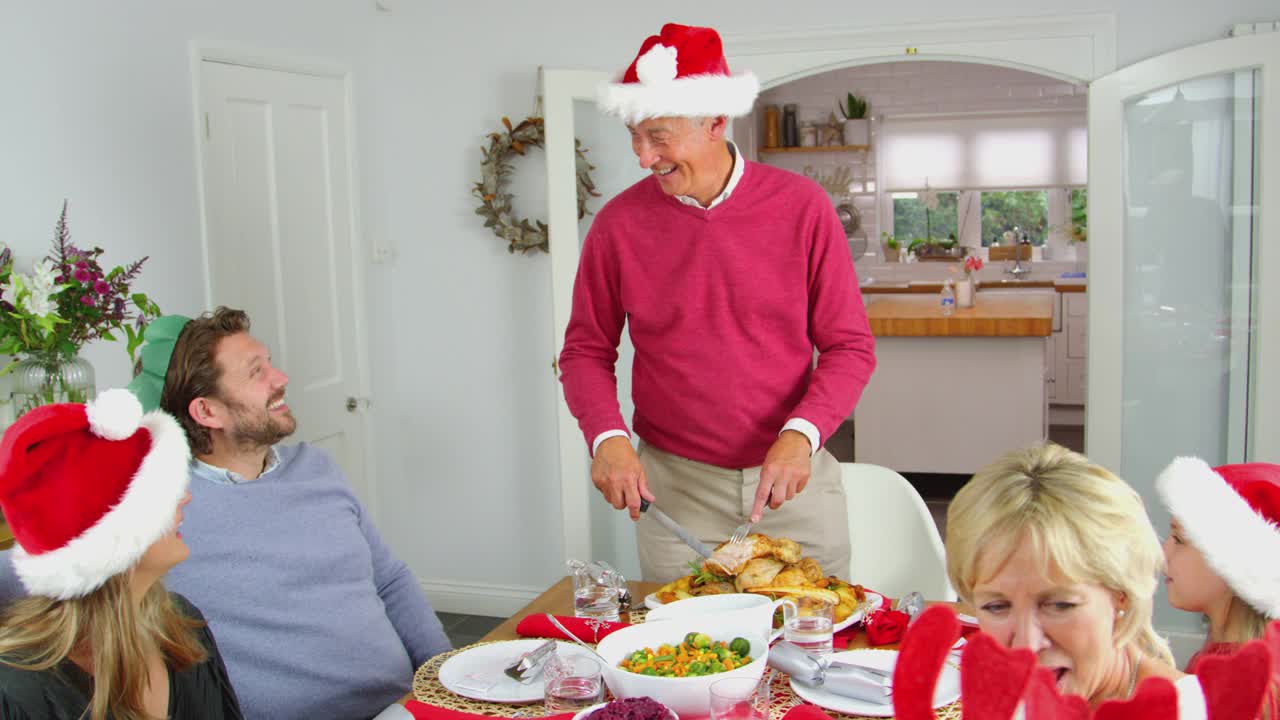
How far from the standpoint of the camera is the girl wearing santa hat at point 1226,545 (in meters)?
1.33

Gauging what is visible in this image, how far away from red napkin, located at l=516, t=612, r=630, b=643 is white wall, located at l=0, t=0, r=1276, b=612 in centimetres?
204

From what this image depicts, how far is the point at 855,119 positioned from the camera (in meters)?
8.21

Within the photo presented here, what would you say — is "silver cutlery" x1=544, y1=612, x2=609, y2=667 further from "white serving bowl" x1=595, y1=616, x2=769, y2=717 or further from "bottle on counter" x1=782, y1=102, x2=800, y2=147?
"bottle on counter" x1=782, y1=102, x2=800, y2=147

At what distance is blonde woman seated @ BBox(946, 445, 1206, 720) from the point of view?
129 centimetres

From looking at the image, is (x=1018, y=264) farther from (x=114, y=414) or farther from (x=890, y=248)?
(x=114, y=414)

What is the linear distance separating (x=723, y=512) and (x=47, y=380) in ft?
5.11

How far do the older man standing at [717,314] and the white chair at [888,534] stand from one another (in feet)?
0.49

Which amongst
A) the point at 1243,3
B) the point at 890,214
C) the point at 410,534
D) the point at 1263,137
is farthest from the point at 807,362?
the point at 890,214

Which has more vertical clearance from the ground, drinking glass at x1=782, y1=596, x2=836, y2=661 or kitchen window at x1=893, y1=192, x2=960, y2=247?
kitchen window at x1=893, y1=192, x2=960, y2=247

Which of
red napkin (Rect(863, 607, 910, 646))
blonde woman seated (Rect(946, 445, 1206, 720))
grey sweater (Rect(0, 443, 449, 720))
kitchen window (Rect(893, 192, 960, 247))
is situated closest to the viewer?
blonde woman seated (Rect(946, 445, 1206, 720))

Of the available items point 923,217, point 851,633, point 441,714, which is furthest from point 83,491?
point 923,217

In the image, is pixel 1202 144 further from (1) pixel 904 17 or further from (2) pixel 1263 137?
(1) pixel 904 17

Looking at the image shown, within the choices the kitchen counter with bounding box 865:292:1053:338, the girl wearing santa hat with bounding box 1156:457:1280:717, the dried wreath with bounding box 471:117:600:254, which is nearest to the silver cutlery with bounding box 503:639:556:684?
the girl wearing santa hat with bounding box 1156:457:1280:717

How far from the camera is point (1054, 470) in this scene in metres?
1.33
